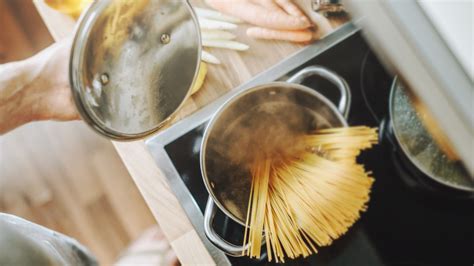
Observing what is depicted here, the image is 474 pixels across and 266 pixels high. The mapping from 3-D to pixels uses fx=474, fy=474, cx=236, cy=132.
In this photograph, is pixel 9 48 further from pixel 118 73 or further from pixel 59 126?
pixel 118 73

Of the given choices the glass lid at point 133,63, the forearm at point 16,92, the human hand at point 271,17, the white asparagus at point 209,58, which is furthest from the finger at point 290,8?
the forearm at point 16,92

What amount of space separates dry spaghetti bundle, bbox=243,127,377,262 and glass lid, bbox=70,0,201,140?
0.17 metres

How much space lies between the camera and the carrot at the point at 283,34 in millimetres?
781

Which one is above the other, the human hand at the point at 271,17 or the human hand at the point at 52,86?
the human hand at the point at 52,86

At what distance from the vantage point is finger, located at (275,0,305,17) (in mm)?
774

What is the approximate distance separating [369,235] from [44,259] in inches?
20.2

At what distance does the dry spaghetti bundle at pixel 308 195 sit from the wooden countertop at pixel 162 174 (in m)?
0.12

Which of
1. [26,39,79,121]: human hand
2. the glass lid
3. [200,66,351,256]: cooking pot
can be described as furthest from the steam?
[26,39,79,121]: human hand

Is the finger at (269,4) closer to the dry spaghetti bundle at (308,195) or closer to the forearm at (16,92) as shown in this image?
the dry spaghetti bundle at (308,195)

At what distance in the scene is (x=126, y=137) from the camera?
0.58m

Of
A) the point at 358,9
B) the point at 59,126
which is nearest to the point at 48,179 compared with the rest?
the point at 59,126

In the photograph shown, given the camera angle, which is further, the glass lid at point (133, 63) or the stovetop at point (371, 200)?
the stovetop at point (371, 200)

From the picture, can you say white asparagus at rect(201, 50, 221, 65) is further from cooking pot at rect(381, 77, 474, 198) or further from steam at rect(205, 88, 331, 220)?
cooking pot at rect(381, 77, 474, 198)

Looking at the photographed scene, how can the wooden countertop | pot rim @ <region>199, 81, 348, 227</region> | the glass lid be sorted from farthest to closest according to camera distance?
the wooden countertop → pot rim @ <region>199, 81, 348, 227</region> → the glass lid
